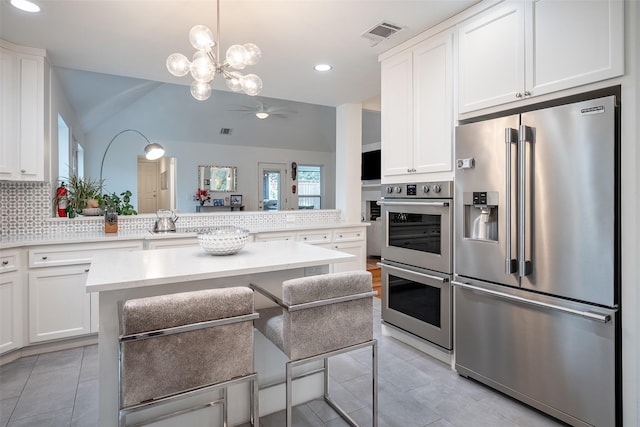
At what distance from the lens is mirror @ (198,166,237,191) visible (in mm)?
8242

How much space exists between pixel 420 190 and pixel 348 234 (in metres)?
1.95

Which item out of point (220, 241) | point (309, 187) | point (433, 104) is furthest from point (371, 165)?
point (220, 241)

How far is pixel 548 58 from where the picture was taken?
6.42ft

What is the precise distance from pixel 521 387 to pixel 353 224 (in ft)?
9.13

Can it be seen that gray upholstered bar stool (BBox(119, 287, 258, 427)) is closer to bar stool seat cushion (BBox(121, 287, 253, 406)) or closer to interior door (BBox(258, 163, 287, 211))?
bar stool seat cushion (BBox(121, 287, 253, 406))

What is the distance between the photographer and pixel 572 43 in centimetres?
185

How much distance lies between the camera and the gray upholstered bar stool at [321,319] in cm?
155

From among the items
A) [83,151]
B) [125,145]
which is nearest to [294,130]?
[125,145]

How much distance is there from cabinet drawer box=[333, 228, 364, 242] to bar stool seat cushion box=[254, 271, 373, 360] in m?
2.75

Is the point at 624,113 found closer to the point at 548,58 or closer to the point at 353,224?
the point at 548,58

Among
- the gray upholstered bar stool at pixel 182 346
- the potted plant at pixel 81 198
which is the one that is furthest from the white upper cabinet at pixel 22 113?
the gray upholstered bar stool at pixel 182 346

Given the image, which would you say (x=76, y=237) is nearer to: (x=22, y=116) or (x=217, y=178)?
(x=22, y=116)

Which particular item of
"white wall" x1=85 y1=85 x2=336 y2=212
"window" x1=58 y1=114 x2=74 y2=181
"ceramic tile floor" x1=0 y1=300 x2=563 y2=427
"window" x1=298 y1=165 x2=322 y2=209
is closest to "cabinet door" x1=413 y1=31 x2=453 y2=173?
"ceramic tile floor" x1=0 y1=300 x2=563 y2=427

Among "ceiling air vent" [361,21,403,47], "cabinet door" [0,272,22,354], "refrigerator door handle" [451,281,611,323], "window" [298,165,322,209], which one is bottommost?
"cabinet door" [0,272,22,354]
